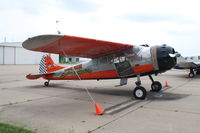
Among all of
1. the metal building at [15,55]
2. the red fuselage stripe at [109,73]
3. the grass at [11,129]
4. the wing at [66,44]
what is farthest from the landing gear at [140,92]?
the metal building at [15,55]

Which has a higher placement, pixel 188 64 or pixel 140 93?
pixel 188 64

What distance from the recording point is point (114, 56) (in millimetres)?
8344

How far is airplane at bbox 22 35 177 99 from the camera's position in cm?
602

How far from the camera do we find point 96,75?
9.02 metres

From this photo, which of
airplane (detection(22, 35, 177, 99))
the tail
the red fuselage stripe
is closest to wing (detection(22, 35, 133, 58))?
airplane (detection(22, 35, 177, 99))

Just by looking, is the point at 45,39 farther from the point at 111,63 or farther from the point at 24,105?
the point at 111,63

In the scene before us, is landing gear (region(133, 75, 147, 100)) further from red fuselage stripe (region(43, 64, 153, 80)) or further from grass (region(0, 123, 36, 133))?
grass (region(0, 123, 36, 133))

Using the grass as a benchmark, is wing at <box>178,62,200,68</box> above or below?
above

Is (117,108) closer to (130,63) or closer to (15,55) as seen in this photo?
(130,63)

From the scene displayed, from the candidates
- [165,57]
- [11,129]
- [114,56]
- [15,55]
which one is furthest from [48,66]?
[15,55]

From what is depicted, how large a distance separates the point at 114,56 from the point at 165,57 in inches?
86.0

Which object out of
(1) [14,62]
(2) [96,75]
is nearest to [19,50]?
(1) [14,62]

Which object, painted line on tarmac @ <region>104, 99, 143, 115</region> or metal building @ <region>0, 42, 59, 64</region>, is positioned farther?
metal building @ <region>0, 42, 59, 64</region>

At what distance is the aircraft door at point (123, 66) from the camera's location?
789cm
